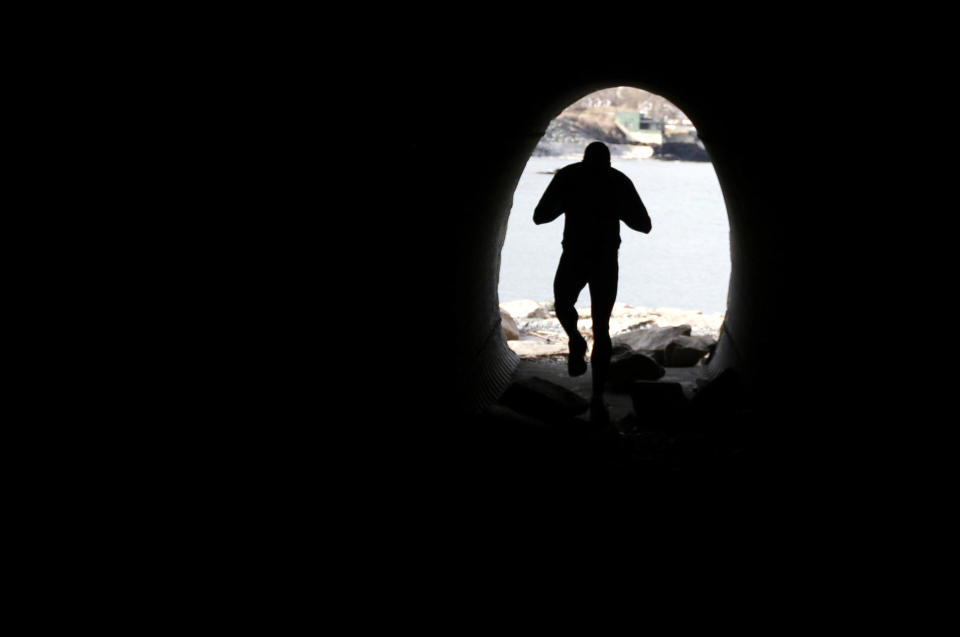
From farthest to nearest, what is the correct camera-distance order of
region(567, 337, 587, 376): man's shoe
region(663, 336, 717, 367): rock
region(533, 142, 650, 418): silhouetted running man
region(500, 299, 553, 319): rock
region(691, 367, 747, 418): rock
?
region(500, 299, 553, 319): rock
region(663, 336, 717, 367): rock
region(567, 337, 587, 376): man's shoe
region(533, 142, 650, 418): silhouetted running man
region(691, 367, 747, 418): rock

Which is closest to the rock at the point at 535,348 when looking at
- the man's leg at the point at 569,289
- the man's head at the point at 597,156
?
the man's leg at the point at 569,289

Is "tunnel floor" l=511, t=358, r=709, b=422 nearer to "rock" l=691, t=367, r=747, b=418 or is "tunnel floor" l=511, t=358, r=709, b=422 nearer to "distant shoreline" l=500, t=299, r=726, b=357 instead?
"rock" l=691, t=367, r=747, b=418

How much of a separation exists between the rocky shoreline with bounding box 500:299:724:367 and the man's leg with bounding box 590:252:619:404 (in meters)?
1.93

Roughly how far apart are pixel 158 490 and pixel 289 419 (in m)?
0.83

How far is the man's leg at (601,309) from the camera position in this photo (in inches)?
244

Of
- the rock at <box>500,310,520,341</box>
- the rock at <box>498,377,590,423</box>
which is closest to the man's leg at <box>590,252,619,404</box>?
the rock at <box>498,377,590,423</box>

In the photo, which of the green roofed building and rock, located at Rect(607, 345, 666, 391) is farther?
the green roofed building

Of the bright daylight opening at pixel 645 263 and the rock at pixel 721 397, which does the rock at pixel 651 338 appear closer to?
the bright daylight opening at pixel 645 263

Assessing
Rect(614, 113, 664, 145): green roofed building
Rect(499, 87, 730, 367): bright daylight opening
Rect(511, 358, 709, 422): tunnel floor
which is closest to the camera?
Rect(511, 358, 709, 422): tunnel floor

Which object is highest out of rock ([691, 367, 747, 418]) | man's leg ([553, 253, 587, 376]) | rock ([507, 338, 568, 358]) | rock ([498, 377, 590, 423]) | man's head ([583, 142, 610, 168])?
man's head ([583, 142, 610, 168])

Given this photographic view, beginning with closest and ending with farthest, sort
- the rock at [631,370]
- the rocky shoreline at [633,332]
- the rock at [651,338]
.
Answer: the rock at [631,370] → the rocky shoreline at [633,332] → the rock at [651,338]

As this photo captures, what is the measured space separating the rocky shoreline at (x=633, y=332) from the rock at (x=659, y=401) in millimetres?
1858

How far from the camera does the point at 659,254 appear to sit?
1786cm

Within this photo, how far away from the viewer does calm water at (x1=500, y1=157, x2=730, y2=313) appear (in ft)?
45.9
